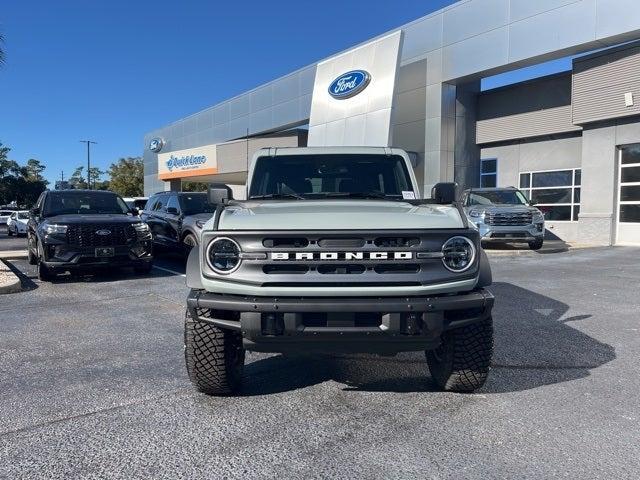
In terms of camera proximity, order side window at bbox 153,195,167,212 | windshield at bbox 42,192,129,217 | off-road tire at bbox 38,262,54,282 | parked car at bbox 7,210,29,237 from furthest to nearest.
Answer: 1. parked car at bbox 7,210,29,237
2. side window at bbox 153,195,167,212
3. windshield at bbox 42,192,129,217
4. off-road tire at bbox 38,262,54,282

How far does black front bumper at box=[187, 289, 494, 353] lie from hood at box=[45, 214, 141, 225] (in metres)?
6.99

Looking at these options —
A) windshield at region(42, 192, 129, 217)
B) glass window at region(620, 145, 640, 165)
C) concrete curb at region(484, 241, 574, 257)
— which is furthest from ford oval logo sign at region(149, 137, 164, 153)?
glass window at region(620, 145, 640, 165)

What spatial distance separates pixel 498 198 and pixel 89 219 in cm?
1146

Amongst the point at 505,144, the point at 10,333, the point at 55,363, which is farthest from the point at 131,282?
the point at 505,144

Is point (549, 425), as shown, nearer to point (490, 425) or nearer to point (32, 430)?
point (490, 425)

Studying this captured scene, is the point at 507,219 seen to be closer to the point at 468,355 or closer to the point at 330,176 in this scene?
the point at 330,176

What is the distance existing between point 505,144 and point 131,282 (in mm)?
16986

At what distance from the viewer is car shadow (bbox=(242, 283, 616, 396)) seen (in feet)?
13.9

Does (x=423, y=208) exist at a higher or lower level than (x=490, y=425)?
higher

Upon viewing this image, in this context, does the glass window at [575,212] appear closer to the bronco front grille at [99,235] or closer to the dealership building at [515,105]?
the dealership building at [515,105]

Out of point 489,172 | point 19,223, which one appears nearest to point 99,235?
point 489,172

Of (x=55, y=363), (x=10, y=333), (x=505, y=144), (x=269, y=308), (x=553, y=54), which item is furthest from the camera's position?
(x=505, y=144)

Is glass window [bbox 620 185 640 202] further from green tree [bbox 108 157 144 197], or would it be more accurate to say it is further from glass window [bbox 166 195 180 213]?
green tree [bbox 108 157 144 197]

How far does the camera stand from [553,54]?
17.7 m
